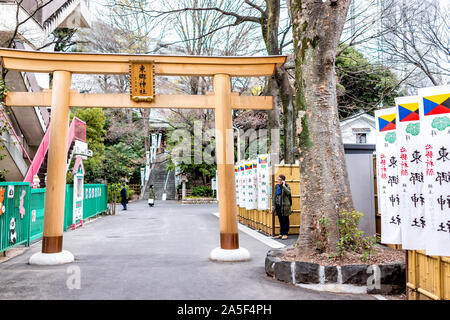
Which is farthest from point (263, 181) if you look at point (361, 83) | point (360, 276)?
point (361, 83)

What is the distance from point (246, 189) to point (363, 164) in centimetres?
641

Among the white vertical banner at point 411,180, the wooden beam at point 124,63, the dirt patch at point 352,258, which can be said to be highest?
the wooden beam at point 124,63

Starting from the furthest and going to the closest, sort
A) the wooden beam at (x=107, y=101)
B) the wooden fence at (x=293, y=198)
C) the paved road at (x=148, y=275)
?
the wooden fence at (x=293, y=198) < the wooden beam at (x=107, y=101) < the paved road at (x=148, y=275)

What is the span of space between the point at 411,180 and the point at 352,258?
6.66 ft

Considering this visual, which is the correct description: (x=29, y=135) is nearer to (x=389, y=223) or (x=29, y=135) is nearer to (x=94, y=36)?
(x=94, y=36)

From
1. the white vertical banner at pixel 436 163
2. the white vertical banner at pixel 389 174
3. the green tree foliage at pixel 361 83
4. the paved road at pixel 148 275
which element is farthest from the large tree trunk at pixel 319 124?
the green tree foliage at pixel 361 83

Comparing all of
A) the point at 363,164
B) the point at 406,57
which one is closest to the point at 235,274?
the point at 363,164

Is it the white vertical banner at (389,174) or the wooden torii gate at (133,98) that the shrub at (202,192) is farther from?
the white vertical banner at (389,174)

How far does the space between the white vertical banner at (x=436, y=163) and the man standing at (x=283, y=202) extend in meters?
6.86

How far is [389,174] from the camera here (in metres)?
5.52

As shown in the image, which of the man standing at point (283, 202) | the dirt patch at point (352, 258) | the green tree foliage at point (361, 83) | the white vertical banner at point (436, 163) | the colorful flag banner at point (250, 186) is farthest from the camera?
the green tree foliage at point (361, 83)

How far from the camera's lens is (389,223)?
5.53m

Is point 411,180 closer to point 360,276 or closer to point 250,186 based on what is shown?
point 360,276

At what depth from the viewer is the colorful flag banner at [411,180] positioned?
4.80 m
